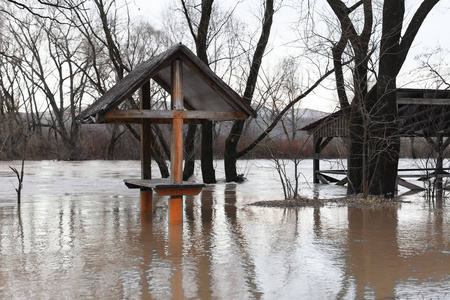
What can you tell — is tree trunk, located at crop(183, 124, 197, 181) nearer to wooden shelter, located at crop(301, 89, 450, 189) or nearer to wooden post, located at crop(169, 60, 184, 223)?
wooden shelter, located at crop(301, 89, 450, 189)

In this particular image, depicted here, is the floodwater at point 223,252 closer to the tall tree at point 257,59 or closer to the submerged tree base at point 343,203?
the submerged tree base at point 343,203

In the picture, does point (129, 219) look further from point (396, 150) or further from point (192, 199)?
point (396, 150)

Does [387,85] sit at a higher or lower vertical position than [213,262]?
higher

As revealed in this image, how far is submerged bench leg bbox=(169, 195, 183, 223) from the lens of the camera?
40.6 ft

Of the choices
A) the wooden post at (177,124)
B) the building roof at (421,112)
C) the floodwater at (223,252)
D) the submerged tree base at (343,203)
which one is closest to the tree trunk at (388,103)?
the submerged tree base at (343,203)

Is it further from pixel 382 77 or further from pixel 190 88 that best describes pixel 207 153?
pixel 190 88

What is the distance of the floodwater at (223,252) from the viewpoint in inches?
284

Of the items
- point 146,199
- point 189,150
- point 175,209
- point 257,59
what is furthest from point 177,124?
point 257,59

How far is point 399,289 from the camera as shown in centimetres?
721

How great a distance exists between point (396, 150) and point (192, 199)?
643 centimetres

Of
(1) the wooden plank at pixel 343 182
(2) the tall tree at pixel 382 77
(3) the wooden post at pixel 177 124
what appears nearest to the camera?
(3) the wooden post at pixel 177 124

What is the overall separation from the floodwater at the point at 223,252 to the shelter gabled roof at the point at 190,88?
8.06 ft


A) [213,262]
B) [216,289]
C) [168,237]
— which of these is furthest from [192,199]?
[216,289]

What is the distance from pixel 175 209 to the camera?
40.7 feet
